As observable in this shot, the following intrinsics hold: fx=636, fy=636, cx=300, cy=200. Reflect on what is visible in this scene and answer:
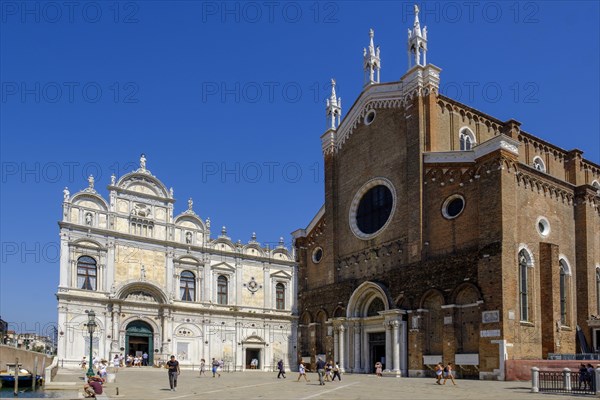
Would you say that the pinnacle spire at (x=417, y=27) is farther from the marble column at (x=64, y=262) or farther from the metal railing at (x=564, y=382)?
the marble column at (x=64, y=262)

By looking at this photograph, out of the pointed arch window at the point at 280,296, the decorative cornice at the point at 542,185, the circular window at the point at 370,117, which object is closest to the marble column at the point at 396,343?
the decorative cornice at the point at 542,185

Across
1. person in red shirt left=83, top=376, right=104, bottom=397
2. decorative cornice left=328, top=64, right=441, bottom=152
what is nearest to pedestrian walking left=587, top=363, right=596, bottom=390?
person in red shirt left=83, top=376, right=104, bottom=397

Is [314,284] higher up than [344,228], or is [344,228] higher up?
[344,228]

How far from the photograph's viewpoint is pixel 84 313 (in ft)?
133

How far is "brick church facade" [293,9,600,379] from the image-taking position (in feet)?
94.5

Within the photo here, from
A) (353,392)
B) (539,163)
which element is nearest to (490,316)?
(353,392)

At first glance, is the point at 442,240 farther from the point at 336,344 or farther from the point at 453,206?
the point at 336,344

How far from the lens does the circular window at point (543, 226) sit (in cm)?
3102

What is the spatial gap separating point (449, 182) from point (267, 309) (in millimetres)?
22265

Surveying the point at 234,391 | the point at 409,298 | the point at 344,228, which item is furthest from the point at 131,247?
the point at 234,391

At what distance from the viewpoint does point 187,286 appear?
46.2 m

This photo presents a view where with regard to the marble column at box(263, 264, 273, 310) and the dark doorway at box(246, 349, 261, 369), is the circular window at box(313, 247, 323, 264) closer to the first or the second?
the marble column at box(263, 264, 273, 310)

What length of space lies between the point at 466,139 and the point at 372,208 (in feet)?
21.6

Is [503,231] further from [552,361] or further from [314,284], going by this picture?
[314,284]
